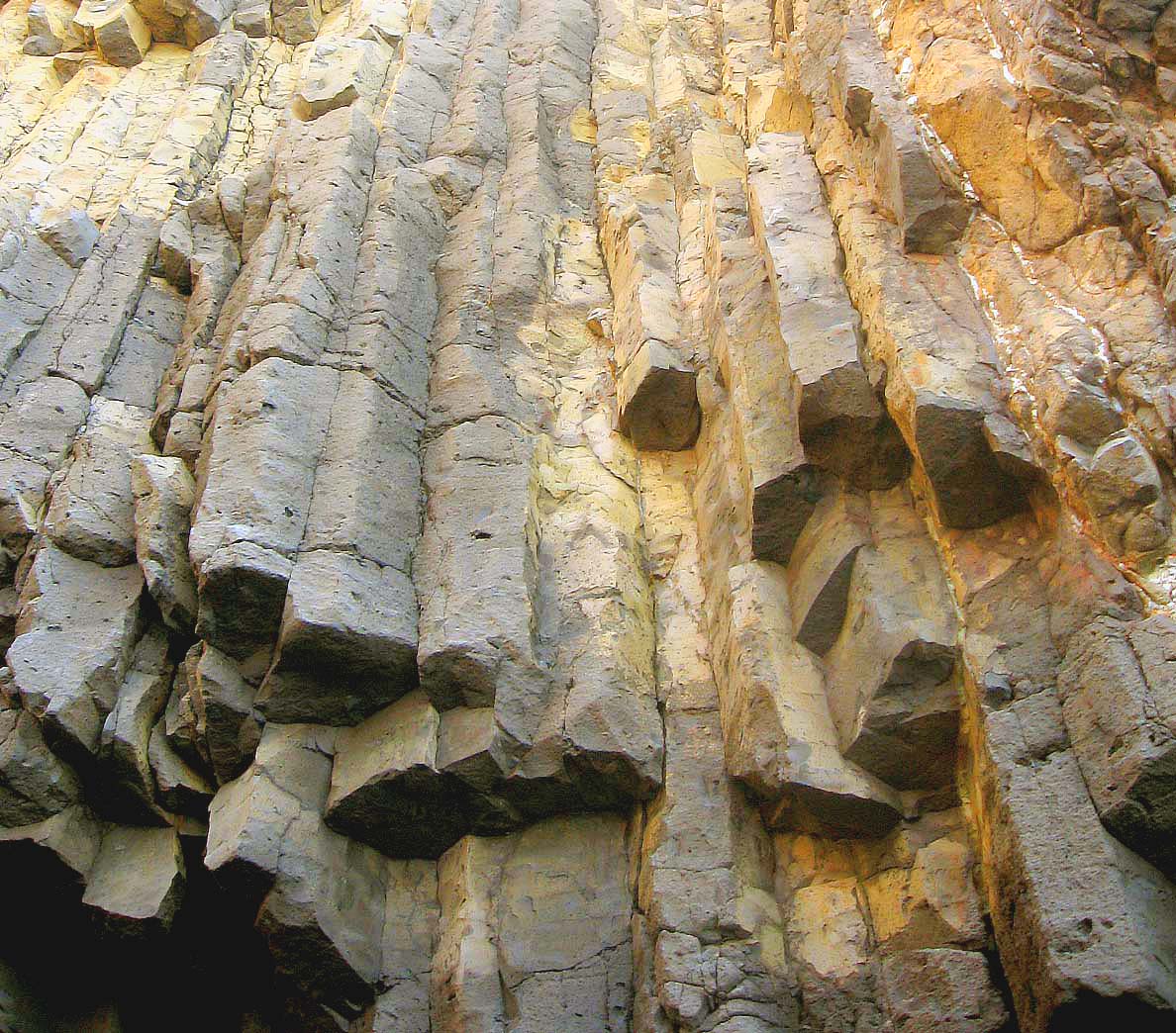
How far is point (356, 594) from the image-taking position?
5.88 metres

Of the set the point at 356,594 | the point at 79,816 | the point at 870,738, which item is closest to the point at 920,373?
the point at 870,738

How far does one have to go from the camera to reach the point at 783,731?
5.26 metres

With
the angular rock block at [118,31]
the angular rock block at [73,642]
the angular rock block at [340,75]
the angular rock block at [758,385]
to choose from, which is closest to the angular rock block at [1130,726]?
the angular rock block at [758,385]

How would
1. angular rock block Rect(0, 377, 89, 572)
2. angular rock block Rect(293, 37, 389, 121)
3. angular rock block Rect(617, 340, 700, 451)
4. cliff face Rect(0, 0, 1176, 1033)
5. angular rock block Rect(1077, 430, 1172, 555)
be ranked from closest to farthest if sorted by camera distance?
angular rock block Rect(1077, 430, 1172, 555)
cliff face Rect(0, 0, 1176, 1033)
angular rock block Rect(0, 377, 89, 572)
angular rock block Rect(617, 340, 700, 451)
angular rock block Rect(293, 37, 389, 121)

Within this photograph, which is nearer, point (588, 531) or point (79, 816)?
point (79, 816)

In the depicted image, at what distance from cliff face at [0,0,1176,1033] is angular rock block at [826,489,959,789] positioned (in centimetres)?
2

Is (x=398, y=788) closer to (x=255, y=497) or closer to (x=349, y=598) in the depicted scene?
(x=349, y=598)

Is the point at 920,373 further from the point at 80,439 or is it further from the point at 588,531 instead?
the point at 80,439

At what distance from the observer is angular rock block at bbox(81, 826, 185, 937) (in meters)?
5.67

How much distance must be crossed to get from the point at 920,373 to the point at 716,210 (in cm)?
325

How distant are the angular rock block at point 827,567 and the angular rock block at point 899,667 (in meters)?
0.06

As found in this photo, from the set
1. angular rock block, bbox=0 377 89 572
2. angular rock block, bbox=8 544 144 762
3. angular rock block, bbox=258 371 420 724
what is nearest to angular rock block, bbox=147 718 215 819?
angular rock block, bbox=8 544 144 762

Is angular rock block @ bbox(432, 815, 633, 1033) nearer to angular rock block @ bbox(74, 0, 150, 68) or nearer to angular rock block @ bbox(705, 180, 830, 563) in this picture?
angular rock block @ bbox(705, 180, 830, 563)

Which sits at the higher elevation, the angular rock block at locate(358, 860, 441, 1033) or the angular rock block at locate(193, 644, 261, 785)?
the angular rock block at locate(193, 644, 261, 785)
